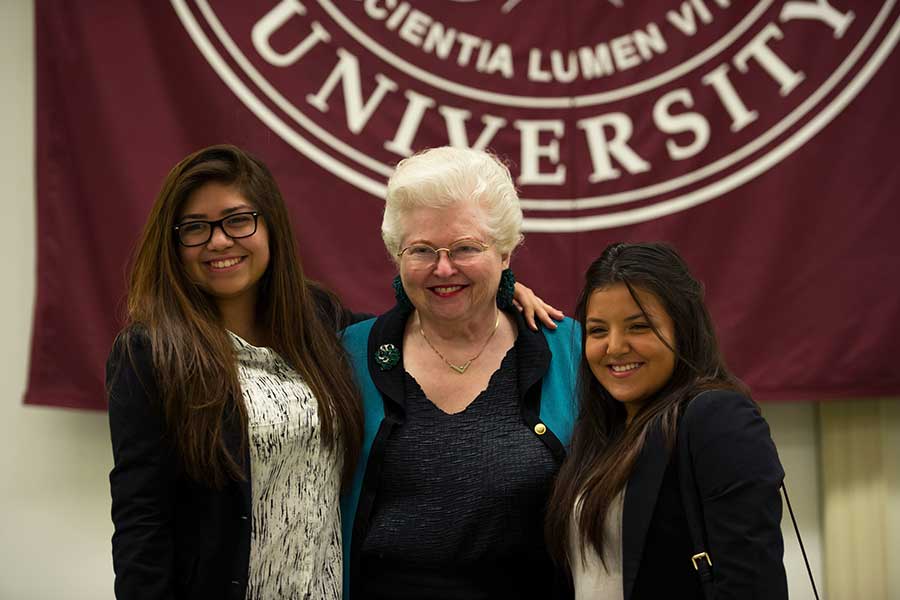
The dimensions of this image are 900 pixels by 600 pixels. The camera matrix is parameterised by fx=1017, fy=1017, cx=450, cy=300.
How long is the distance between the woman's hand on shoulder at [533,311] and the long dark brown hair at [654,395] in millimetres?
352

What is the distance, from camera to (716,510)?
1267mm

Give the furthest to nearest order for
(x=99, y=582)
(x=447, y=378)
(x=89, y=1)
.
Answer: (x=99, y=582), (x=89, y=1), (x=447, y=378)

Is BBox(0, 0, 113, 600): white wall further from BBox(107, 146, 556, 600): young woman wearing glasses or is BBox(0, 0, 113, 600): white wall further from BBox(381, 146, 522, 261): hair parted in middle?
BBox(381, 146, 522, 261): hair parted in middle

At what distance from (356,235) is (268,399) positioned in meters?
1.18

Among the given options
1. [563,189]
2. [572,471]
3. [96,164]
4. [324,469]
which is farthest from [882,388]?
[96,164]

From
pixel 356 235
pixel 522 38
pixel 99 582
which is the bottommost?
pixel 99 582

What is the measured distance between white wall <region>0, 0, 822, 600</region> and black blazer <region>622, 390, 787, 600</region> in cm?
176

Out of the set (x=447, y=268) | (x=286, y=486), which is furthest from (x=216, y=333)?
(x=447, y=268)

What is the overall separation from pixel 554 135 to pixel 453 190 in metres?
1.07

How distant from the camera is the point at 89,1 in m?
2.73

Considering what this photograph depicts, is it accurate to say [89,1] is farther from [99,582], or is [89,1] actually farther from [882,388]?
[882,388]

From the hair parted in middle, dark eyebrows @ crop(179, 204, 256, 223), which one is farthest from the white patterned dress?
the hair parted in middle

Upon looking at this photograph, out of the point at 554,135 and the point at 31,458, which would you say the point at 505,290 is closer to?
the point at 554,135

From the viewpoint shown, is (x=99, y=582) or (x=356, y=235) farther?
(x=99, y=582)
